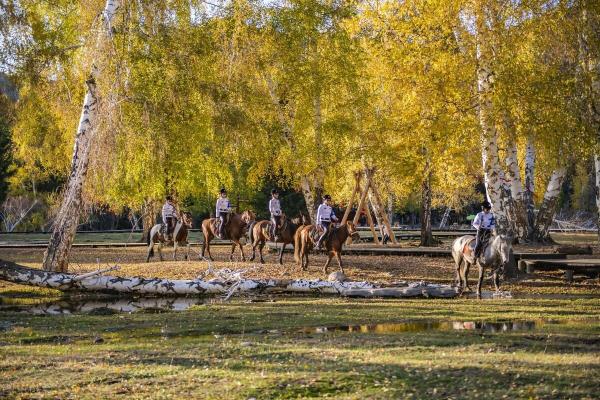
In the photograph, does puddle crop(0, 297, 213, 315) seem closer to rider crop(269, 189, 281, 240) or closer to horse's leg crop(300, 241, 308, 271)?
horse's leg crop(300, 241, 308, 271)

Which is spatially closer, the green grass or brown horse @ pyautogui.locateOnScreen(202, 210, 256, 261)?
the green grass

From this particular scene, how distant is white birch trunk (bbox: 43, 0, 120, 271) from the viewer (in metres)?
24.4

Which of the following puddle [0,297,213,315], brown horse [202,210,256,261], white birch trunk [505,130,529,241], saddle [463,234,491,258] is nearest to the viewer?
puddle [0,297,213,315]

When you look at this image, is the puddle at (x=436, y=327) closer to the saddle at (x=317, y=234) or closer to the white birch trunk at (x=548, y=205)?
the saddle at (x=317, y=234)

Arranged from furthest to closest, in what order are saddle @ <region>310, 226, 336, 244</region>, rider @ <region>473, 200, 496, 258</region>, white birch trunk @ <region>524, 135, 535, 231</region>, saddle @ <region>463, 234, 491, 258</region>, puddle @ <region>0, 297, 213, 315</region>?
white birch trunk @ <region>524, 135, 535, 231</region>, saddle @ <region>310, 226, 336, 244</region>, saddle @ <region>463, 234, 491, 258</region>, rider @ <region>473, 200, 496, 258</region>, puddle @ <region>0, 297, 213, 315</region>

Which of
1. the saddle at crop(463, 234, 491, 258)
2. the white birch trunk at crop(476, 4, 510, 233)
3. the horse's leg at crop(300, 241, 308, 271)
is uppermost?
the white birch trunk at crop(476, 4, 510, 233)

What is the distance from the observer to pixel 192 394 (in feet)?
30.6

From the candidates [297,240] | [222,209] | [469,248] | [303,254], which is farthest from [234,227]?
[469,248]

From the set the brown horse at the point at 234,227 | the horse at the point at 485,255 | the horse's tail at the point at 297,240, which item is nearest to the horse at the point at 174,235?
the brown horse at the point at 234,227

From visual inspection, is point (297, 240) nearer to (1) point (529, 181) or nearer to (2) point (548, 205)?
(2) point (548, 205)

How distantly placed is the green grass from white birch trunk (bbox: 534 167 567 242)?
22.9 m

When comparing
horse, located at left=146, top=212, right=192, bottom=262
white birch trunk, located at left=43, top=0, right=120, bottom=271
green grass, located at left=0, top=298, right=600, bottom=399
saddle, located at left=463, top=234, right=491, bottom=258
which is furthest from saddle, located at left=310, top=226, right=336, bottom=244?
green grass, located at left=0, top=298, right=600, bottom=399

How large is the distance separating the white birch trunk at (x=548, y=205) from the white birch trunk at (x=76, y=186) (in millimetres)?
23688

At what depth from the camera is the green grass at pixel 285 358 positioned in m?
9.52
